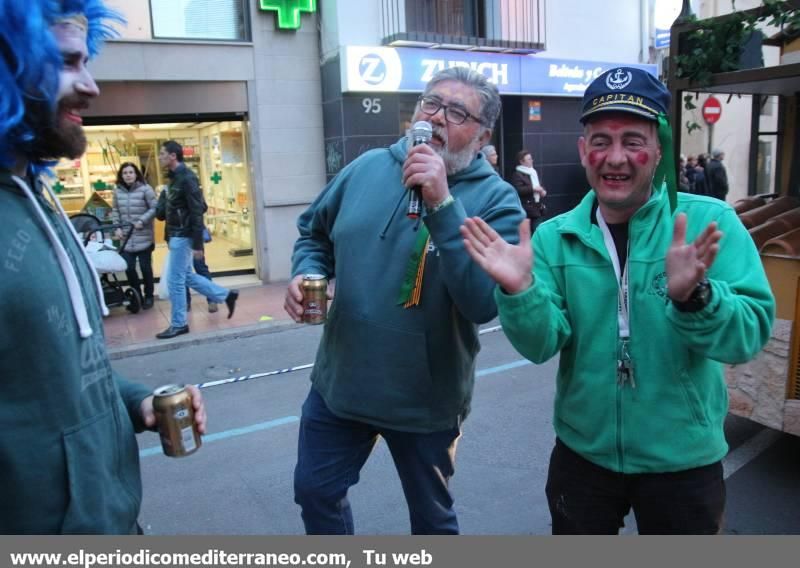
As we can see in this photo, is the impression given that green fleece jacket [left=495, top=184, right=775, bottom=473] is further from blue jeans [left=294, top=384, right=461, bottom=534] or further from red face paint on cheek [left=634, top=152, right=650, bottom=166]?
blue jeans [left=294, top=384, right=461, bottom=534]

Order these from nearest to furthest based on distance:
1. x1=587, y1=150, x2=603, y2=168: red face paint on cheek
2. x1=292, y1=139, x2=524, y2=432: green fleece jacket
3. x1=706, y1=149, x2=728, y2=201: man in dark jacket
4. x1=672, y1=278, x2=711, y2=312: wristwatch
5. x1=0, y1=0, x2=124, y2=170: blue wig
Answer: x1=0, y1=0, x2=124, y2=170: blue wig < x1=672, y1=278, x2=711, y2=312: wristwatch < x1=587, y1=150, x2=603, y2=168: red face paint on cheek < x1=292, y1=139, x2=524, y2=432: green fleece jacket < x1=706, y1=149, x2=728, y2=201: man in dark jacket

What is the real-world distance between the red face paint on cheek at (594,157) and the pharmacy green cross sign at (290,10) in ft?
29.3

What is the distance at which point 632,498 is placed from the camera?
2.06 m

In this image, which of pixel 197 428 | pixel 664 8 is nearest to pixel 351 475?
pixel 197 428

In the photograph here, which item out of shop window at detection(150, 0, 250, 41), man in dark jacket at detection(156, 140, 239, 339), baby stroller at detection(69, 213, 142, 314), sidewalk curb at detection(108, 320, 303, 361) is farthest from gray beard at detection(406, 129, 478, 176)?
shop window at detection(150, 0, 250, 41)

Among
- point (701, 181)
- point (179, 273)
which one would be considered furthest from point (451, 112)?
point (701, 181)

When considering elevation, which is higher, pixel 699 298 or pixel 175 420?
pixel 699 298

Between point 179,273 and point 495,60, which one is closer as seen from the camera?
point 179,273

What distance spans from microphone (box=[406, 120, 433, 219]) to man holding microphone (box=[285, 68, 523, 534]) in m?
0.02

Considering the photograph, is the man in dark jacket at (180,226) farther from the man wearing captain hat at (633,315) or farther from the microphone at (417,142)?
the man wearing captain hat at (633,315)

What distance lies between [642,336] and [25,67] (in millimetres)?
1653

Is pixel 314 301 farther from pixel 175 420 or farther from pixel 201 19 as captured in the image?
pixel 201 19

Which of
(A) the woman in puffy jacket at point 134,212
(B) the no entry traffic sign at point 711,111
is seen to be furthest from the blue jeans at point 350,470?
(B) the no entry traffic sign at point 711,111

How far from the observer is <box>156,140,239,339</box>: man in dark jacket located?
7375mm
